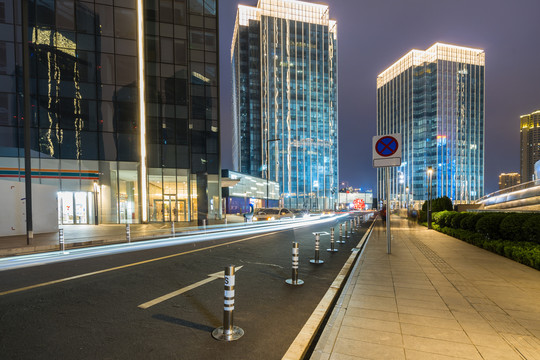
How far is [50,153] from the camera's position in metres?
24.5

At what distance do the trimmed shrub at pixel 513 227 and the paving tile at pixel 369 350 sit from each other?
912 cm

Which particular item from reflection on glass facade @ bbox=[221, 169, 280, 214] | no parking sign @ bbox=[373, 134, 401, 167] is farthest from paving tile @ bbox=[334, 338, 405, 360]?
reflection on glass facade @ bbox=[221, 169, 280, 214]

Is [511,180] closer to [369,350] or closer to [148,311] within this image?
[369,350]

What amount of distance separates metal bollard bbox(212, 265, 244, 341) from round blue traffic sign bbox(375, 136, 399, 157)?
318 inches

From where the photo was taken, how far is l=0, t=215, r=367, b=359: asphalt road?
141 inches

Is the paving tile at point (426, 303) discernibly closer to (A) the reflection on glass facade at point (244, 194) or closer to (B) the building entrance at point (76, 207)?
(B) the building entrance at point (76, 207)

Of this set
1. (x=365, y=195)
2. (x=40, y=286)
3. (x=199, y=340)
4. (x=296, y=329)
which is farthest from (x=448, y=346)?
(x=365, y=195)

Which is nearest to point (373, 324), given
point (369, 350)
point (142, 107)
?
point (369, 350)

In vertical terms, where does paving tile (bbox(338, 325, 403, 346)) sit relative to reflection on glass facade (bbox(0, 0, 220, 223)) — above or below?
Result: below

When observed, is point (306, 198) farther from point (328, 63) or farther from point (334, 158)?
point (328, 63)

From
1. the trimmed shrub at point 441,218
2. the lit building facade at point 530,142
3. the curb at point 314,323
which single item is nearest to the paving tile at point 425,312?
the curb at point 314,323

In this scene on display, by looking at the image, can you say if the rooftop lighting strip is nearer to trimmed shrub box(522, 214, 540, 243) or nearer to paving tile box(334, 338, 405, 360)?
paving tile box(334, 338, 405, 360)

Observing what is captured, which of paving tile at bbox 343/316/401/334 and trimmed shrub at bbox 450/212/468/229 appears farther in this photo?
trimmed shrub at bbox 450/212/468/229

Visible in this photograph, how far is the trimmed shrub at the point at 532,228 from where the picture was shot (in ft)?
27.9
